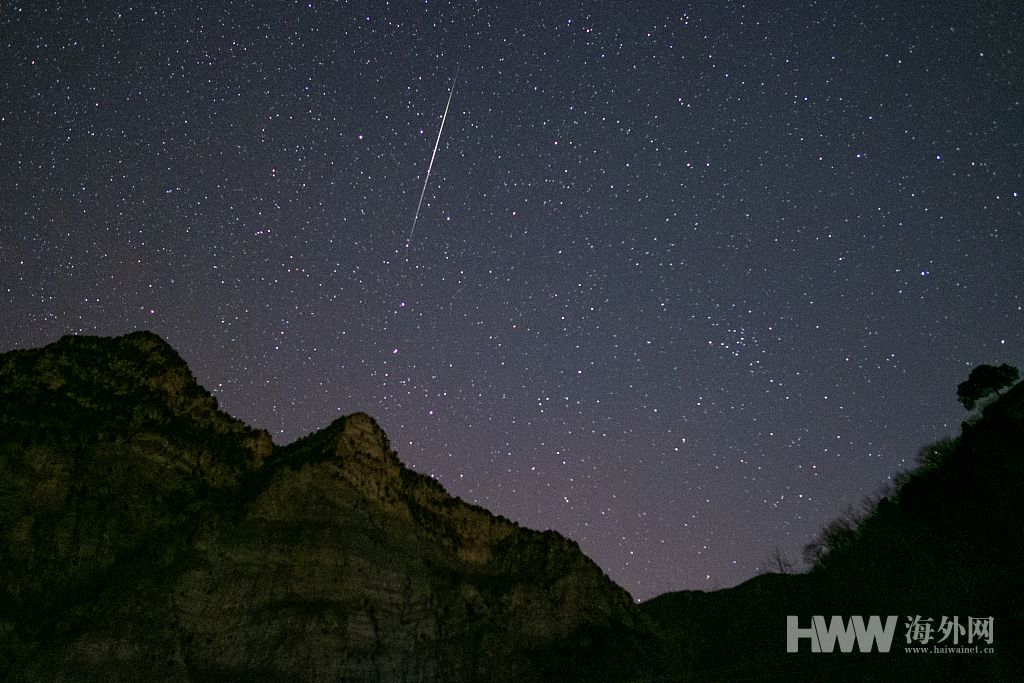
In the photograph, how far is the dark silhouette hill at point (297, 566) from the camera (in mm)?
29250

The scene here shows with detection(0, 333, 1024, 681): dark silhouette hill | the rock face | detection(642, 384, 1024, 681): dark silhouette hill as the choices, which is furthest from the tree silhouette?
the rock face

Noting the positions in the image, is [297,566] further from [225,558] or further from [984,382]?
[984,382]

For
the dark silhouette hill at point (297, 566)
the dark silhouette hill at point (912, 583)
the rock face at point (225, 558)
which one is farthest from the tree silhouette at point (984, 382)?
the rock face at point (225, 558)

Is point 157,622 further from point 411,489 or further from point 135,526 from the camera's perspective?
point 411,489

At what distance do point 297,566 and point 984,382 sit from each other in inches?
2229

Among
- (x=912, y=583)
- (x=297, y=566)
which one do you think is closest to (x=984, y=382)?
(x=912, y=583)

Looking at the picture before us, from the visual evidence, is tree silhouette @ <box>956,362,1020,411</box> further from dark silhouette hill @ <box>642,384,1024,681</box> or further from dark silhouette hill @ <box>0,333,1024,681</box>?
dark silhouette hill @ <box>0,333,1024,681</box>

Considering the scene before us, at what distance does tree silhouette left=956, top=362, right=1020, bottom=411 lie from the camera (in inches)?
2338

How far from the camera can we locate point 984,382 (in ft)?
197

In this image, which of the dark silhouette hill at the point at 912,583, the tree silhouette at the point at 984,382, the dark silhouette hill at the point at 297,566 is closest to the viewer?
the dark silhouette hill at the point at 297,566

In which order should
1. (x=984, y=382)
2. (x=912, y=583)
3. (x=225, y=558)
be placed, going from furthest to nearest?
(x=984, y=382), (x=912, y=583), (x=225, y=558)

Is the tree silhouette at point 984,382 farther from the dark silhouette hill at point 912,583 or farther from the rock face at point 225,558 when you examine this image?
the rock face at point 225,558

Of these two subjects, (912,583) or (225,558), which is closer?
(225,558)

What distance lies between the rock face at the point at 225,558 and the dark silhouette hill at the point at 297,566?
0.08m
